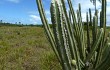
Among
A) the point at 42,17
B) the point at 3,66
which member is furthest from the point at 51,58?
the point at 42,17

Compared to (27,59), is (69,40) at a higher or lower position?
higher

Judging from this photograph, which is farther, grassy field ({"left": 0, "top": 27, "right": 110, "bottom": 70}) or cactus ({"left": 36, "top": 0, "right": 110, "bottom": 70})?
grassy field ({"left": 0, "top": 27, "right": 110, "bottom": 70})

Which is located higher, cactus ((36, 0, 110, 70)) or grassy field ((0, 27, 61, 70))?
cactus ((36, 0, 110, 70))

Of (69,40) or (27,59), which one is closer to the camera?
(69,40)

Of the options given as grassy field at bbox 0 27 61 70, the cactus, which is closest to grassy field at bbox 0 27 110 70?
grassy field at bbox 0 27 61 70

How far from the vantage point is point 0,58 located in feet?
27.2

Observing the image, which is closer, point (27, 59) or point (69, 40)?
point (69, 40)

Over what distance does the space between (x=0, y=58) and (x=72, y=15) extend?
6663mm

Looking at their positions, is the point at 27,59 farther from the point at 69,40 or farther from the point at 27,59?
the point at 69,40

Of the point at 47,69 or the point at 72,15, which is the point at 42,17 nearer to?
the point at 72,15

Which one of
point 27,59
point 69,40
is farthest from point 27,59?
point 69,40

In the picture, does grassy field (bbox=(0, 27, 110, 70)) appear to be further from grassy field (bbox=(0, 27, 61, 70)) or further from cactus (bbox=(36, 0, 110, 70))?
cactus (bbox=(36, 0, 110, 70))

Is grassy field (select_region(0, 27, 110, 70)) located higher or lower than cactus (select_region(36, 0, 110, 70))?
lower

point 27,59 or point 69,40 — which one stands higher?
point 69,40
